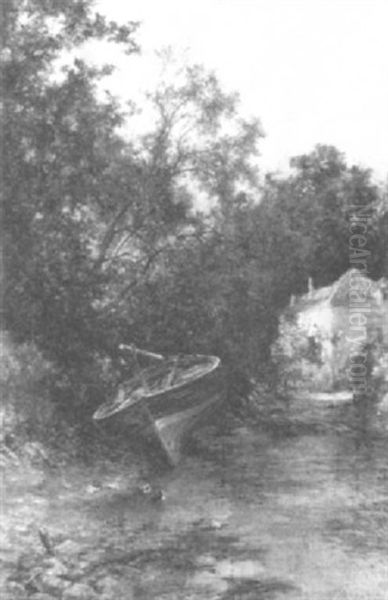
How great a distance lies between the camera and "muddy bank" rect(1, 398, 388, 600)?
29.1ft

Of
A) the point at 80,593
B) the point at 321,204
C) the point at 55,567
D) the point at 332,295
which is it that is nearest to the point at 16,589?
the point at 80,593

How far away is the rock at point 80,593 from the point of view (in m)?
8.32

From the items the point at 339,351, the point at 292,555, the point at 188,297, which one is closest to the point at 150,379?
the point at 188,297

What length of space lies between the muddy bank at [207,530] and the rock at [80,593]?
0.8 inches

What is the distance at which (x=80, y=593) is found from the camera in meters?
8.46

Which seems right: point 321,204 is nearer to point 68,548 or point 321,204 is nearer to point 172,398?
point 172,398

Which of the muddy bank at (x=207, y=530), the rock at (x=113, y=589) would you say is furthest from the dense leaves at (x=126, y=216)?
the rock at (x=113, y=589)

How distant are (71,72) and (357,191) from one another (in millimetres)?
13124

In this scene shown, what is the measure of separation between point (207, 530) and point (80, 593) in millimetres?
2968

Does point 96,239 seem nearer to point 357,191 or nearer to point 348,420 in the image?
point 348,420

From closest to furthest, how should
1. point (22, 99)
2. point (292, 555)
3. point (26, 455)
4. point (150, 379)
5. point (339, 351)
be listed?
point (292, 555), point (26, 455), point (22, 99), point (150, 379), point (339, 351)

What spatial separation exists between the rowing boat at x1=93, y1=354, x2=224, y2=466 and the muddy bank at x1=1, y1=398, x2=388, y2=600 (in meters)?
0.69

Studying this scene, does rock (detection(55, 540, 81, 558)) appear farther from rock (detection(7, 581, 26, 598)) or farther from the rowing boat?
the rowing boat

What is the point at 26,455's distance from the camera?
1270 centimetres
